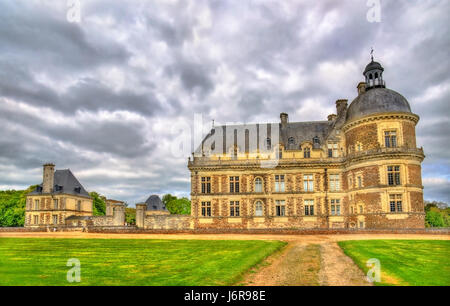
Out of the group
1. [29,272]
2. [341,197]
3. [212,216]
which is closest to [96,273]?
[29,272]

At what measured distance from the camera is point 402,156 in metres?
36.1

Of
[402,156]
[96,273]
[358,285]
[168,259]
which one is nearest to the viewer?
[358,285]

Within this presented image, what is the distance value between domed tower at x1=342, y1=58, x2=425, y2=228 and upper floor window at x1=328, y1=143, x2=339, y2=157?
129 inches

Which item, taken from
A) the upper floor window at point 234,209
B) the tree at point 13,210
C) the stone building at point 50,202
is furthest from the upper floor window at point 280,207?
the tree at point 13,210

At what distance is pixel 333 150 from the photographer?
1710 inches

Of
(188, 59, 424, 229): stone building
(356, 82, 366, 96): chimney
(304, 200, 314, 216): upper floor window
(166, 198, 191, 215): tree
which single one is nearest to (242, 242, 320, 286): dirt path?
(188, 59, 424, 229): stone building

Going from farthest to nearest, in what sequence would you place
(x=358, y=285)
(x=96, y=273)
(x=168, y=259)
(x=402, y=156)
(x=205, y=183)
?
(x=205, y=183) < (x=402, y=156) < (x=168, y=259) < (x=96, y=273) < (x=358, y=285)

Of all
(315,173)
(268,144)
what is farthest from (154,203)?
(315,173)

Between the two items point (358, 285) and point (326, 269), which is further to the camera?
point (326, 269)

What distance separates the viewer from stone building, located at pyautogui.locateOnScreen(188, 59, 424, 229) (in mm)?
36250

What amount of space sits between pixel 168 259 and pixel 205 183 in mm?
29589

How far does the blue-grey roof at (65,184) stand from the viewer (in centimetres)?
6283

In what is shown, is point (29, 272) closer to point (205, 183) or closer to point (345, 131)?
point (205, 183)
